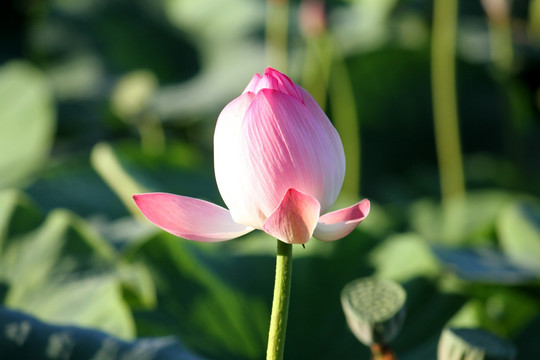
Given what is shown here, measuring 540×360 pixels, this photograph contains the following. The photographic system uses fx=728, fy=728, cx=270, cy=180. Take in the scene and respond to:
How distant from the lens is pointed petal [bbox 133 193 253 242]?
0.40m

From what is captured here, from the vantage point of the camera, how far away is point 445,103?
1625 mm

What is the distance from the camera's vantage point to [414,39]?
1.90 m

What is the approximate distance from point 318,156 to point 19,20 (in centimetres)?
216

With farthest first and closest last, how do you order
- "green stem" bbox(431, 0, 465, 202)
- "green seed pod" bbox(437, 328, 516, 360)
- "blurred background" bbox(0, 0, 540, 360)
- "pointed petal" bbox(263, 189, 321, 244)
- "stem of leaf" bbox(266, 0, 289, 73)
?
"stem of leaf" bbox(266, 0, 289, 73), "green stem" bbox(431, 0, 465, 202), "blurred background" bbox(0, 0, 540, 360), "green seed pod" bbox(437, 328, 516, 360), "pointed petal" bbox(263, 189, 321, 244)

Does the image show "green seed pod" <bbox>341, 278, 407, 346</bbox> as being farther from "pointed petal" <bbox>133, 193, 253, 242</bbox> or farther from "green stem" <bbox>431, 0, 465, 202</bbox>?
"green stem" <bbox>431, 0, 465, 202</bbox>

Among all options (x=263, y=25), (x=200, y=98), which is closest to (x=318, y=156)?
(x=200, y=98)

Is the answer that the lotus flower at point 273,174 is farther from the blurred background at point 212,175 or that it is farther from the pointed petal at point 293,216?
the blurred background at point 212,175

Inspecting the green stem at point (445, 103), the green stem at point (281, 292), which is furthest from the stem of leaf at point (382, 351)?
the green stem at point (445, 103)

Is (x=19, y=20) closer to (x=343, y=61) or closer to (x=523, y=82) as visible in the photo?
(x=343, y=61)

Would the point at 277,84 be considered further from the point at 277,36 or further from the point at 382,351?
the point at 277,36

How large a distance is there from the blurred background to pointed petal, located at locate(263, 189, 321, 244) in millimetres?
253

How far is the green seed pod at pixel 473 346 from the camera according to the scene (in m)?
0.51

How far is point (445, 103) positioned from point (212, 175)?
562 millimetres

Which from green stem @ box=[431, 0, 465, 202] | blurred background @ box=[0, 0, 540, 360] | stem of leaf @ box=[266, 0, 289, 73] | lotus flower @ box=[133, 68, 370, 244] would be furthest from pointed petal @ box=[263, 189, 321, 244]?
stem of leaf @ box=[266, 0, 289, 73]
